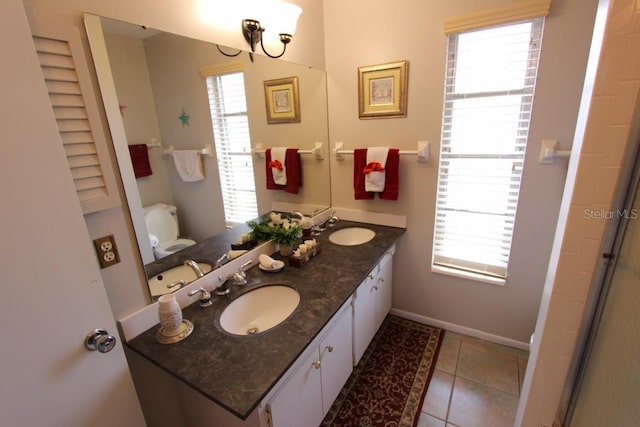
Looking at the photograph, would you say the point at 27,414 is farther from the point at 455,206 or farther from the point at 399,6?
the point at 399,6

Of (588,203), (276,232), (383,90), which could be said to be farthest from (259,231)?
(588,203)

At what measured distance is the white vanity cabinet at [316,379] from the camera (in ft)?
3.52

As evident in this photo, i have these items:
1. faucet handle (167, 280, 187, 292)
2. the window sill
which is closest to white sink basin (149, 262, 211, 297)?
faucet handle (167, 280, 187, 292)

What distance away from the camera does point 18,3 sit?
2.18 ft

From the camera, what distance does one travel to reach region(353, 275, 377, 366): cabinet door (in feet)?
5.41

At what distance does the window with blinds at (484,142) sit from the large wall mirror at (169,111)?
1090mm

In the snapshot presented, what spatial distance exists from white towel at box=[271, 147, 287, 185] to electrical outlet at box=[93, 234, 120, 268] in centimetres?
107

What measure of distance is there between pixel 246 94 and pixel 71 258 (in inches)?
47.0

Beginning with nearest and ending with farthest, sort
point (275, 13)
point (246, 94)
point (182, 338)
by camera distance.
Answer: point (182, 338) < point (275, 13) < point (246, 94)

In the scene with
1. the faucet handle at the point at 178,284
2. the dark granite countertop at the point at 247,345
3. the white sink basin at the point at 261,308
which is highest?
the faucet handle at the point at 178,284

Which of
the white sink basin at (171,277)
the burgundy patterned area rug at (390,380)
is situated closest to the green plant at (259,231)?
the white sink basin at (171,277)

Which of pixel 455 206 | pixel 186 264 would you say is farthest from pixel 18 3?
pixel 455 206

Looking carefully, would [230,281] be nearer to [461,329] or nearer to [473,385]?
[473,385]

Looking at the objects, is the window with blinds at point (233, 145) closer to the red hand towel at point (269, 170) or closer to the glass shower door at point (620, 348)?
the red hand towel at point (269, 170)
